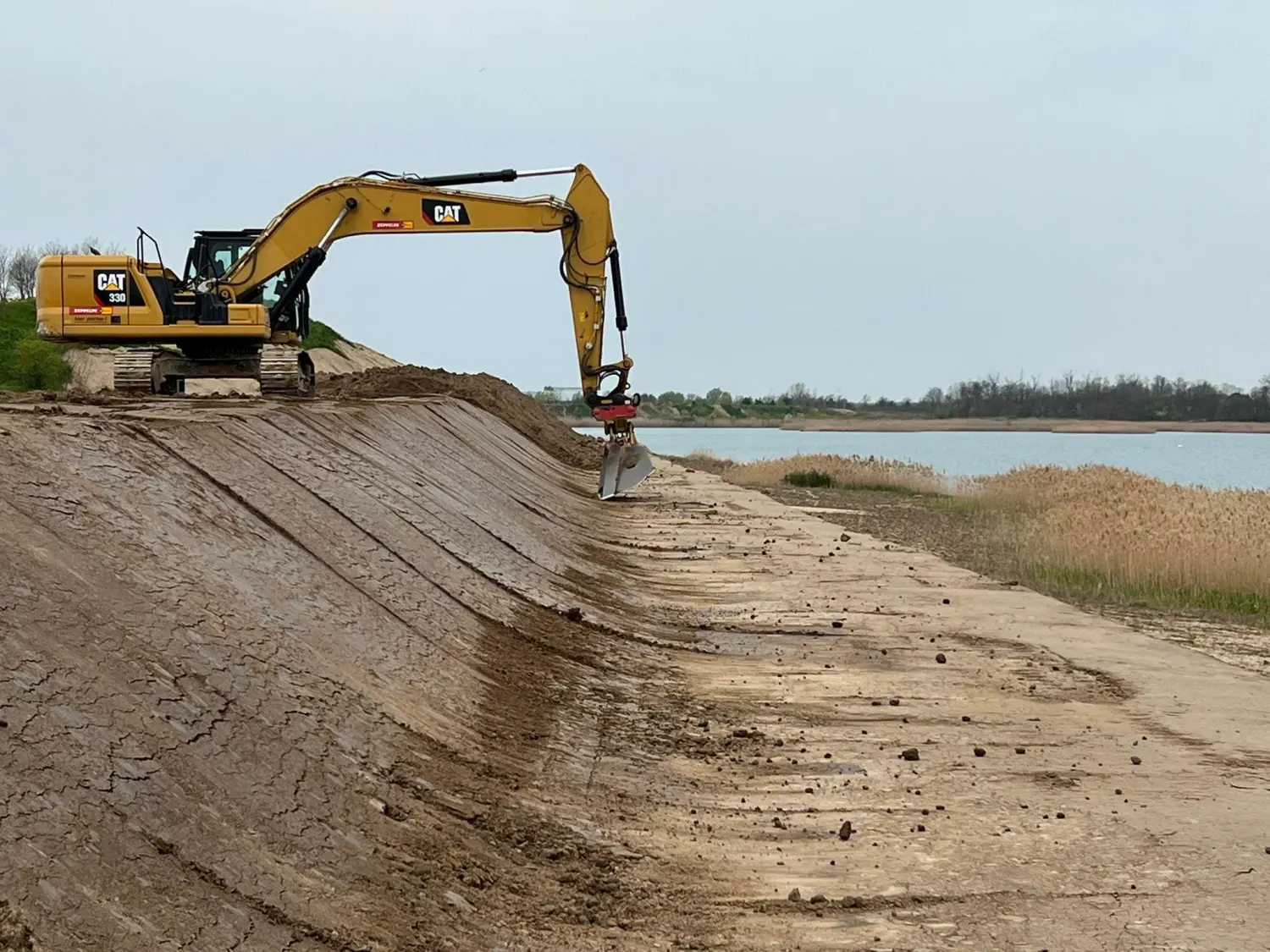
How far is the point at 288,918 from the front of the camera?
394 cm

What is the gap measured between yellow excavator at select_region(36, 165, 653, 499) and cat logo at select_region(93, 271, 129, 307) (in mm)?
17

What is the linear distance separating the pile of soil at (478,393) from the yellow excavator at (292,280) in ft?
15.6

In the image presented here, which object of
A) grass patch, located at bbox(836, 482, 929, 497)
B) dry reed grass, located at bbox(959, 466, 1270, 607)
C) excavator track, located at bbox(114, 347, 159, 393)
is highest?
excavator track, located at bbox(114, 347, 159, 393)

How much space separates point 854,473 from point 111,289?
2297 cm

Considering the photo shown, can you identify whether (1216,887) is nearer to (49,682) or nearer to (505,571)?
(49,682)

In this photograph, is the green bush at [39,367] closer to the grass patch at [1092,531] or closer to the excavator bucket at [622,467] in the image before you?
the excavator bucket at [622,467]

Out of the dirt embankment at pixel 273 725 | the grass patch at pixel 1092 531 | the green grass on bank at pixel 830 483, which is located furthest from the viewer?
the green grass on bank at pixel 830 483

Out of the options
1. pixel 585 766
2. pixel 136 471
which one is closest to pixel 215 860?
pixel 585 766

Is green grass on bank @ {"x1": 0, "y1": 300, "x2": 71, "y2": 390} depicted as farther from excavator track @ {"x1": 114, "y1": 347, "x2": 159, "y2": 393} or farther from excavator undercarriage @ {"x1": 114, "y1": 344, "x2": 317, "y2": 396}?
excavator track @ {"x1": 114, "y1": 347, "x2": 159, "y2": 393}

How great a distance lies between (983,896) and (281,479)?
5620 millimetres

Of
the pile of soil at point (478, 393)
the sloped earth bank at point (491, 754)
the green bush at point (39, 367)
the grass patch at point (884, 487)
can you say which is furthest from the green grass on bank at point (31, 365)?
the sloped earth bank at point (491, 754)

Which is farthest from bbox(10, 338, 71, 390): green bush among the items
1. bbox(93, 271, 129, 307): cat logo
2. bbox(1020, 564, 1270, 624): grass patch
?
bbox(1020, 564, 1270, 624): grass patch

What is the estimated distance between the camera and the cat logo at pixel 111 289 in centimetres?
1833

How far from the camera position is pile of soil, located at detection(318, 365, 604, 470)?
2710 centimetres
